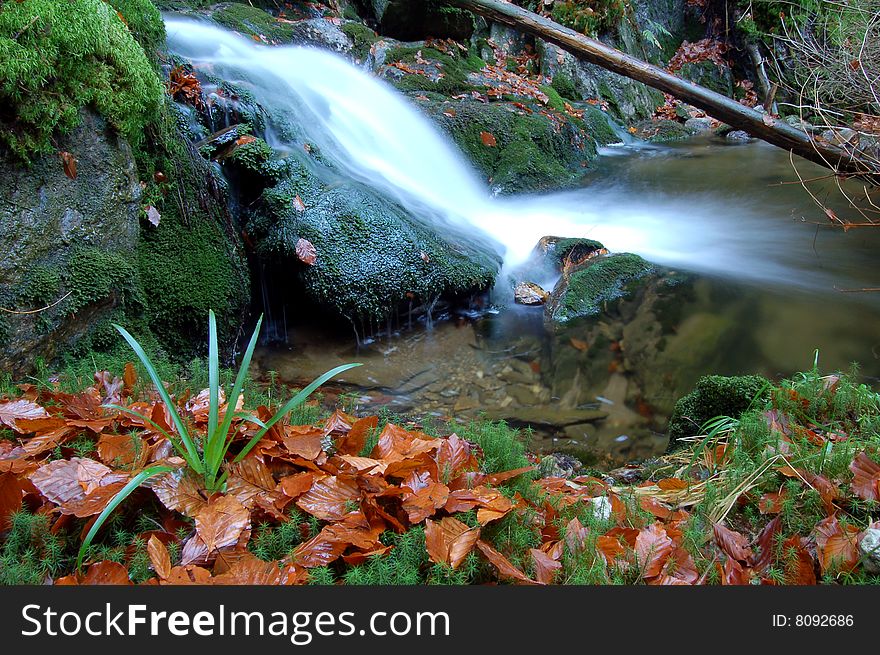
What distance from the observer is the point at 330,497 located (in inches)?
75.3

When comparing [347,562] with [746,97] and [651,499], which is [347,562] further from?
[746,97]

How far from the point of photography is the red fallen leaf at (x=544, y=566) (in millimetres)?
1729

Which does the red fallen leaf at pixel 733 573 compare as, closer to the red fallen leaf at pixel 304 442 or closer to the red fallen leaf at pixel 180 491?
the red fallen leaf at pixel 304 442

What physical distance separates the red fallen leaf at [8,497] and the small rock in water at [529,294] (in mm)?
4580

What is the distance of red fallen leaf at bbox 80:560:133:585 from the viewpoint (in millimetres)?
1539

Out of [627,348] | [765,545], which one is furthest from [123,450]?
[627,348]

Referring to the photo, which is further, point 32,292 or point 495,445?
point 32,292

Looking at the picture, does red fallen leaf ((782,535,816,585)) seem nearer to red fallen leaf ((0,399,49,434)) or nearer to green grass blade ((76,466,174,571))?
green grass blade ((76,466,174,571))

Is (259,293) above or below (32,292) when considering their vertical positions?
below

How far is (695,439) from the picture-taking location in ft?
11.1

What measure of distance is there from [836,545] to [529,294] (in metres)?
4.05

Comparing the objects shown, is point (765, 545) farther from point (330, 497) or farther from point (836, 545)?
point (330, 497)

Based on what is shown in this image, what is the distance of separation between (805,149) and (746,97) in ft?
36.7

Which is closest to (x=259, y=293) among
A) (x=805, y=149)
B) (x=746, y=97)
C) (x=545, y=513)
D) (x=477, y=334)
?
(x=477, y=334)
